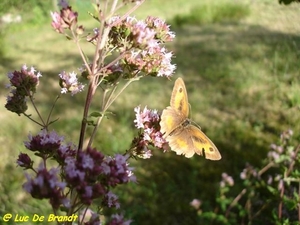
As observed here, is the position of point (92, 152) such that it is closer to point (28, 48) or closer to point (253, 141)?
point (253, 141)

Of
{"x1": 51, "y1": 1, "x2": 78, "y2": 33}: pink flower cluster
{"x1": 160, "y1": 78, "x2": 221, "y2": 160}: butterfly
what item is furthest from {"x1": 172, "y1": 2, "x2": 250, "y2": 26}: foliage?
{"x1": 51, "y1": 1, "x2": 78, "y2": 33}: pink flower cluster

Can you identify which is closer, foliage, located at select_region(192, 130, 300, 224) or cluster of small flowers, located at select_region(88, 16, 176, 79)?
cluster of small flowers, located at select_region(88, 16, 176, 79)

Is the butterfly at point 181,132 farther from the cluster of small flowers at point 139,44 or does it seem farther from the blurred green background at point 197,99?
the blurred green background at point 197,99

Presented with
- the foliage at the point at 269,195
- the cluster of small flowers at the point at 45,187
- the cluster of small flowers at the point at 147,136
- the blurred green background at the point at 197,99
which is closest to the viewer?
the cluster of small flowers at the point at 45,187

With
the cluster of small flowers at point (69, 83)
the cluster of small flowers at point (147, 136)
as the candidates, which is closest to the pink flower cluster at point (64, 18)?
the cluster of small flowers at point (69, 83)

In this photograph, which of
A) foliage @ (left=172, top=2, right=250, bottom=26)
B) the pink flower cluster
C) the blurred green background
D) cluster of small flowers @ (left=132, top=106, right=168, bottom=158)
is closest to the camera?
the pink flower cluster

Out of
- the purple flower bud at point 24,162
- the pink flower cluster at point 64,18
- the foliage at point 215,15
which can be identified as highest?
the foliage at point 215,15

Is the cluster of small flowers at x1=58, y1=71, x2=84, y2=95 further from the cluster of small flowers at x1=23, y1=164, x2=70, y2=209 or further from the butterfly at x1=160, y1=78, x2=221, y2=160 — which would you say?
the cluster of small flowers at x1=23, y1=164, x2=70, y2=209
